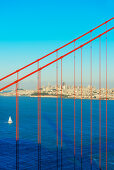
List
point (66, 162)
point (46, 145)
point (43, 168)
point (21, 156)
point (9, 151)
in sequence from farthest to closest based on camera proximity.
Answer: point (46, 145), point (9, 151), point (21, 156), point (66, 162), point (43, 168)

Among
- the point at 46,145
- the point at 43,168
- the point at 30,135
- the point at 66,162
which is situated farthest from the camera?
the point at 30,135

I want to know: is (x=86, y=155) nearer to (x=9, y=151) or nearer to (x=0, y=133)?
(x=9, y=151)

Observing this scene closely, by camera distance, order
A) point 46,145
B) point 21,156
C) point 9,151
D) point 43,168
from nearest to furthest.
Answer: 1. point 43,168
2. point 21,156
3. point 9,151
4. point 46,145

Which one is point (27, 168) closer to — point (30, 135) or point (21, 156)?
point (21, 156)

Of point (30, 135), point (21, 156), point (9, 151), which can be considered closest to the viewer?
point (21, 156)

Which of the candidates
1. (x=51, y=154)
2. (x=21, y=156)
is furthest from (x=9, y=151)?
(x=51, y=154)

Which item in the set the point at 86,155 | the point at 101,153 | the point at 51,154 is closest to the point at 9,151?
the point at 51,154

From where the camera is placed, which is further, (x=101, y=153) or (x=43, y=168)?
(x=101, y=153)

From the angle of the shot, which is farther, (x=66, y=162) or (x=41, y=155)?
(x=41, y=155)
